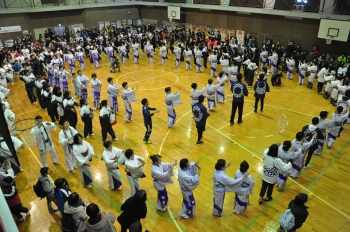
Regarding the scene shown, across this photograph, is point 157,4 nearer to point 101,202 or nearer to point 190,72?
point 190,72

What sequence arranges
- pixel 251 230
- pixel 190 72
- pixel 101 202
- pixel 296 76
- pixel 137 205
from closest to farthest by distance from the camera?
pixel 137 205, pixel 251 230, pixel 101 202, pixel 296 76, pixel 190 72

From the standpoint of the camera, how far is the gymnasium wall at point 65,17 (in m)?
22.8

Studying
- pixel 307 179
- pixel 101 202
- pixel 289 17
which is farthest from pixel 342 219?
pixel 289 17

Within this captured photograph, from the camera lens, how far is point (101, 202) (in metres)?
6.90

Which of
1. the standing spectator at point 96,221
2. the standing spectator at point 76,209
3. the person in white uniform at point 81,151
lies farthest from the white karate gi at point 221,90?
the standing spectator at point 96,221

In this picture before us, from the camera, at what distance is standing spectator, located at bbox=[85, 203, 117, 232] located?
426cm

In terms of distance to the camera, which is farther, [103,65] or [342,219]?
[103,65]

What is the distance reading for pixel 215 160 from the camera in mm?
8492

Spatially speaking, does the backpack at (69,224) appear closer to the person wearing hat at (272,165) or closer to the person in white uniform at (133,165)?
the person in white uniform at (133,165)

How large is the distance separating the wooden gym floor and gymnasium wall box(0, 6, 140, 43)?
37.8ft

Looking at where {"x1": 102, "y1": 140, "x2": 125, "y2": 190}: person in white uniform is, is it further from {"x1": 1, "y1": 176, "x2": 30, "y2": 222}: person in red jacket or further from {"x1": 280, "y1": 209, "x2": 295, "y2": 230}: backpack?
{"x1": 280, "y1": 209, "x2": 295, "y2": 230}: backpack

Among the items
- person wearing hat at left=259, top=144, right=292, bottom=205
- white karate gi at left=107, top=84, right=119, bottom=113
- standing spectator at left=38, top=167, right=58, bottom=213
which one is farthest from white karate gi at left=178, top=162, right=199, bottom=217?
white karate gi at left=107, top=84, right=119, bottom=113

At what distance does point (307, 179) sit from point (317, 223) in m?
1.68

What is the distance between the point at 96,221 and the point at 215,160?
489 centimetres
